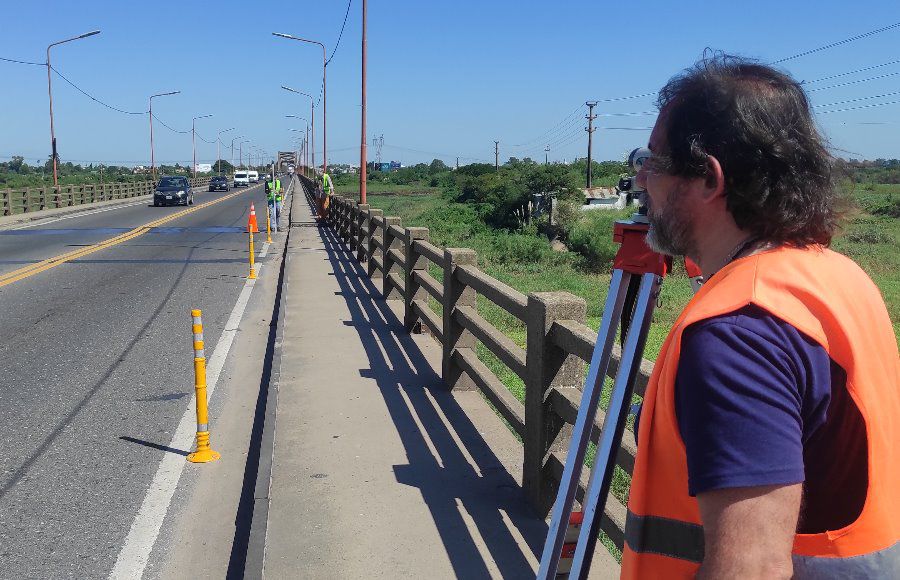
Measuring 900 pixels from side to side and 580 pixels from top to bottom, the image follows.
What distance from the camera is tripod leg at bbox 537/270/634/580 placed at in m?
1.52

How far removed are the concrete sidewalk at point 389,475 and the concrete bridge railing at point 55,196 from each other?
29.2 meters

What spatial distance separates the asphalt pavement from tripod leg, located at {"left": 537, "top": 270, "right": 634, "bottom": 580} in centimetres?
338

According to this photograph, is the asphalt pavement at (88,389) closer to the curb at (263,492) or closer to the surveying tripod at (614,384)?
the curb at (263,492)

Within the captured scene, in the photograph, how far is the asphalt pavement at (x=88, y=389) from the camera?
4645 mm

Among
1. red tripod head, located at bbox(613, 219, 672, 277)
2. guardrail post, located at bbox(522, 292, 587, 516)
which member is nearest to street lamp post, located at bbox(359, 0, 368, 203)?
guardrail post, located at bbox(522, 292, 587, 516)

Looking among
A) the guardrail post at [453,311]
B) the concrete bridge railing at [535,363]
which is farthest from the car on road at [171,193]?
the guardrail post at [453,311]

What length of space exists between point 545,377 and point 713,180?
2.97 metres

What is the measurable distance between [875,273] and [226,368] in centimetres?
1851

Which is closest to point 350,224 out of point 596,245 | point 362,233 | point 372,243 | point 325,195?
point 362,233

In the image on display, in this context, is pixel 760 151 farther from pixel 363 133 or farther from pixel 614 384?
pixel 363 133

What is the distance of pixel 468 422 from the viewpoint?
6129 mm

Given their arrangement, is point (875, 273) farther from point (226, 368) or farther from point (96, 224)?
point (96, 224)

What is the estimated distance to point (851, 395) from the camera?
1.24m

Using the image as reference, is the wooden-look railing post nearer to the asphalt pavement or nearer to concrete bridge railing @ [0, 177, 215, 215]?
the asphalt pavement
